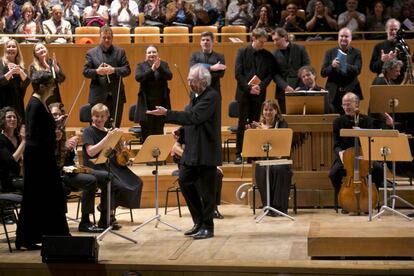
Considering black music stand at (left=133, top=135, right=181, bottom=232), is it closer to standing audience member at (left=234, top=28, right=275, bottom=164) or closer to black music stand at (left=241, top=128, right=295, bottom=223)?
black music stand at (left=241, top=128, right=295, bottom=223)

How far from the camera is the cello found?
791cm

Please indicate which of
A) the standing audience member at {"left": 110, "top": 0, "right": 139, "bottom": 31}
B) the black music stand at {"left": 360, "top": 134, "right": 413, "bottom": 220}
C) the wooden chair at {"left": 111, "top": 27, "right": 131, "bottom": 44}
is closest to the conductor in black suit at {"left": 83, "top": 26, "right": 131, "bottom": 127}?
the wooden chair at {"left": 111, "top": 27, "right": 131, "bottom": 44}

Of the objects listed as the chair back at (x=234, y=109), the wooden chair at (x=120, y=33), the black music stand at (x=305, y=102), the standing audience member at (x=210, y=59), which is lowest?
the chair back at (x=234, y=109)

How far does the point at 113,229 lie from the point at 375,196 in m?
2.41

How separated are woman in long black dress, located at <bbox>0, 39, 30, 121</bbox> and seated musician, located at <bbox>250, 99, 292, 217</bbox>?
251cm

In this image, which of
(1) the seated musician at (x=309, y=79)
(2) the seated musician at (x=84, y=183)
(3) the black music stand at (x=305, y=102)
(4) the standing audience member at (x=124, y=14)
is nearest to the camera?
(2) the seated musician at (x=84, y=183)

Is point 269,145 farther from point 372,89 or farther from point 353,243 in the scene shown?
point 353,243

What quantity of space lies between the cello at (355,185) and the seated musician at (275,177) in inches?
20.3

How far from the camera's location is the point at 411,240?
6105 mm

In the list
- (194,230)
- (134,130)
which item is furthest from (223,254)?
(134,130)

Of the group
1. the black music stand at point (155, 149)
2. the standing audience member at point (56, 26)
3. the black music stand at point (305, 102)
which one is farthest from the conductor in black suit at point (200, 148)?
the standing audience member at point (56, 26)

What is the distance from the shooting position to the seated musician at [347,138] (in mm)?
8234

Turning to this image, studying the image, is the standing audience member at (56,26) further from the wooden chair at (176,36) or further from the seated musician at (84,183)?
the seated musician at (84,183)

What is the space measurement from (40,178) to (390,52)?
4253 mm
